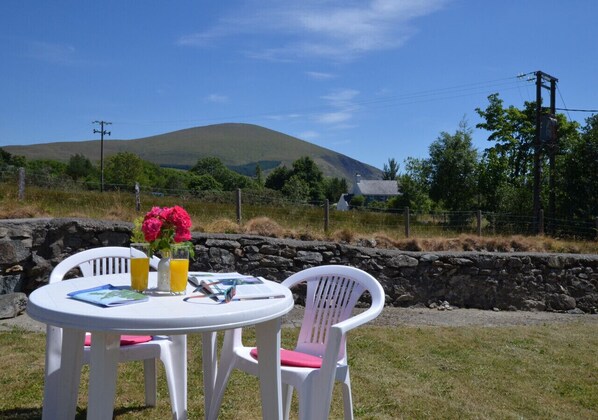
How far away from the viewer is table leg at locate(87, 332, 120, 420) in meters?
2.02

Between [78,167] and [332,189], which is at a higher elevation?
[78,167]

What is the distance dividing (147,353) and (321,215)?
1193 cm

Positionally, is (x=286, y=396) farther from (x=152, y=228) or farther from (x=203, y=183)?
(x=203, y=183)

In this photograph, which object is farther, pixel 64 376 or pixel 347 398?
pixel 347 398

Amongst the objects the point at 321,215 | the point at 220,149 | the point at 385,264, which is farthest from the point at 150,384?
the point at 220,149

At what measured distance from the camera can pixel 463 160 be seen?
3200 cm

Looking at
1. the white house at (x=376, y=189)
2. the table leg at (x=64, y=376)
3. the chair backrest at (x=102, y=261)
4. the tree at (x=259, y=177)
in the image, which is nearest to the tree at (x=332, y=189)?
the tree at (x=259, y=177)

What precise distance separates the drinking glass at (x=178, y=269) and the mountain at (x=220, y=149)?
122 m

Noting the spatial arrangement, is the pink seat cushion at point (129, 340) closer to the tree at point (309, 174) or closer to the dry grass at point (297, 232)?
the dry grass at point (297, 232)

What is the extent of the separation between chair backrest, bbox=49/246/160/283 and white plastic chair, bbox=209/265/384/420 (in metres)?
0.76

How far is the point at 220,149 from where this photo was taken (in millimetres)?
161625

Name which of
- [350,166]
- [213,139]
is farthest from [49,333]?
[350,166]

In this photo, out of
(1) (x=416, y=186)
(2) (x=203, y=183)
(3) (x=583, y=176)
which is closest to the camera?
(3) (x=583, y=176)

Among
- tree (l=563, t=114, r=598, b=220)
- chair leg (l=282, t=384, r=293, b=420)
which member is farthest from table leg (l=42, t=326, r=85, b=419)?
tree (l=563, t=114, r=598, b=220)
